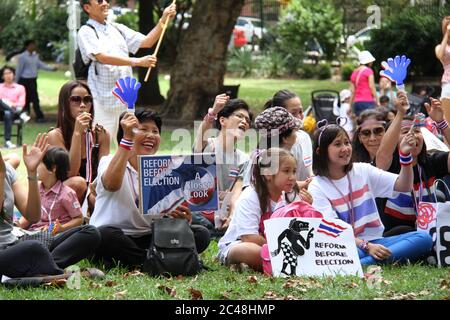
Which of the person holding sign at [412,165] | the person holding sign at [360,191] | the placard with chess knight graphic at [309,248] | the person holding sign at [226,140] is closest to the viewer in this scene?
the placard with chess knight graphic at [309,248]

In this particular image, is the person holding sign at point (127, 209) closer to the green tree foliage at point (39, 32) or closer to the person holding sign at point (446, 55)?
the person holding sign at point (446, 55)

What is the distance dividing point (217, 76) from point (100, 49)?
9.22m

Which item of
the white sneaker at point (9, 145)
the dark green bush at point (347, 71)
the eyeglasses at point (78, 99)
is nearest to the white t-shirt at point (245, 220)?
the eyeglasses at point (78, 99)

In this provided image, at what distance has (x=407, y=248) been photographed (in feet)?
24.5

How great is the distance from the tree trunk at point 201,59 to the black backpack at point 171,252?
11.8 metres

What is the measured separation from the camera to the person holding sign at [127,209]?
23.7 feet

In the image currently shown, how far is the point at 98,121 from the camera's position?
32.4 feet

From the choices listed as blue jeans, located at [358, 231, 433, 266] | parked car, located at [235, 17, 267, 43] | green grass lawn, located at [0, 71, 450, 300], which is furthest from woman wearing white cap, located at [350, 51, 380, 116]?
parked car, located at [235, 17, 267, 43]

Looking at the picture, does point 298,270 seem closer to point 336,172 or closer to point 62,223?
point 336,172

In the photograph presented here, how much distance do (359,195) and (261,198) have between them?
743 mm

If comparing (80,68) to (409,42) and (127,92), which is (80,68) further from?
(409,42)

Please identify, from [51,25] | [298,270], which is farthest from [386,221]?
[51,25]

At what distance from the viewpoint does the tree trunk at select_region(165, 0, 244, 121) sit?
1859cm

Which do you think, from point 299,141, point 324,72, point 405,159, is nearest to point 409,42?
point 324,72
